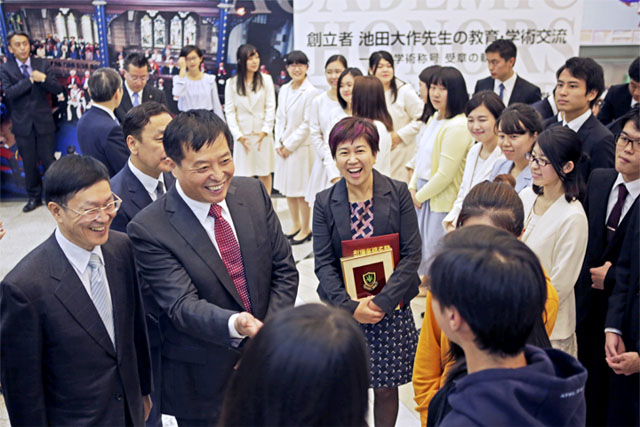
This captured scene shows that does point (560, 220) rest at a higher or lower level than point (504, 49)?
lower

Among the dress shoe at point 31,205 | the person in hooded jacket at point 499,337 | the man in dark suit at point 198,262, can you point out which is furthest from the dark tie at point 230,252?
the dress shoe at point 31,205

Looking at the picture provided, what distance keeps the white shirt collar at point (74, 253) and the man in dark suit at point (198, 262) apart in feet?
0.61

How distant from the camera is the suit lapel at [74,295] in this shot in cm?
172

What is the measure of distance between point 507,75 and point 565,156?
8.41 feet

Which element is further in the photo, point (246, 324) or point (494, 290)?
point (246, 324)

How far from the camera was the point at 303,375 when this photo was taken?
3.01ft

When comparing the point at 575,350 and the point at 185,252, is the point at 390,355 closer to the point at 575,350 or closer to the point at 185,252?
the point at 575,350

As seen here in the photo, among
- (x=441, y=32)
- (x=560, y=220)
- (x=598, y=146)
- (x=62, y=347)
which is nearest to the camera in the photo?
(x=62, y=347)

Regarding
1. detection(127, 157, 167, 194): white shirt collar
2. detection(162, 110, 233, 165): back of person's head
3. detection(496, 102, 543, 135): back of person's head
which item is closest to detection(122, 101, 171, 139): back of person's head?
detection(127, 157, 167, 194): white shirt collar

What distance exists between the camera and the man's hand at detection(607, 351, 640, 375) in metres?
2.17

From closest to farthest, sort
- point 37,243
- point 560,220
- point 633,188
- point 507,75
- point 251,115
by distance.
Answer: point 560,220
point 633,188
point 507,75
point 37,243
point 251,115

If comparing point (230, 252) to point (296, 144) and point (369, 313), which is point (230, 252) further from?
point (296, 144)

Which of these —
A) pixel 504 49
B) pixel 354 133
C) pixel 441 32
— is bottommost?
pixel 354 133

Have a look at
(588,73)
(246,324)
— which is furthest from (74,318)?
(588,73)
